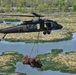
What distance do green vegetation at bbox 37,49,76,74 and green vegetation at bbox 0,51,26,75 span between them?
428cm

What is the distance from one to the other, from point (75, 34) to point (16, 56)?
2825 centimetres

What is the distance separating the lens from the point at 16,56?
51.0 metres

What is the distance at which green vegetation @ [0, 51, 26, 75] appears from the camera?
43.4 m

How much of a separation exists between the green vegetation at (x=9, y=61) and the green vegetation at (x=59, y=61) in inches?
169

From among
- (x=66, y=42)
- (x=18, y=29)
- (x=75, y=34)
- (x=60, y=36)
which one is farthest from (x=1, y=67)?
(x=75, y=34)

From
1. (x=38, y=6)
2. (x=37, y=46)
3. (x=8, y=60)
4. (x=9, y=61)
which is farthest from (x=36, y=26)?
(x=38, y=6)

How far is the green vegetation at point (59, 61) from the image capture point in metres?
44.4

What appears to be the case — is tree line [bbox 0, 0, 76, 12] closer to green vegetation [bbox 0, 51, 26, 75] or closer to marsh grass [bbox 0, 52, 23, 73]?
green vegetation [bbox 0, 51, 26, 75]

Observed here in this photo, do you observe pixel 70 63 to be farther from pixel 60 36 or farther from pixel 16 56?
pixel 60 36

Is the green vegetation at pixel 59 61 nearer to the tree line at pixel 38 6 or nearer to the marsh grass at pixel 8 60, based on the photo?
the marsh grass at pixel 8 60

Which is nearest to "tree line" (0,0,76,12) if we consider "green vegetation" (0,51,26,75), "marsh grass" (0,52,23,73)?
"green vegetation" (0,51,26,75)

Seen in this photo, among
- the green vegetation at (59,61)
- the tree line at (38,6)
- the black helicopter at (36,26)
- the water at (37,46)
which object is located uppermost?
the black helicopter at (36,26)

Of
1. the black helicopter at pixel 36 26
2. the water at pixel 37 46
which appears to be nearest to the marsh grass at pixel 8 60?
the water at pixel 37 46

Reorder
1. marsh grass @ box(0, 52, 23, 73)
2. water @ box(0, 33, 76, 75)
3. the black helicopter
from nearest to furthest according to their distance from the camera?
the black helicopter
marsh grass @ box(0, 52, 23, 73)
water @ box(0, 33, 76, 75)
